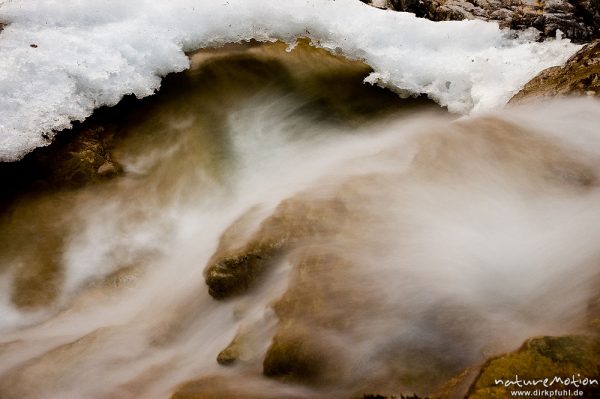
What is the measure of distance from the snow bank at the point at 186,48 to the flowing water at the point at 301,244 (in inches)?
25.4

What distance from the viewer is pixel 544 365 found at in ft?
10.6

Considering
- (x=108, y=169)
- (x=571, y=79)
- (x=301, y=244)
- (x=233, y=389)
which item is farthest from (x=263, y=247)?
(x=571, y=79)

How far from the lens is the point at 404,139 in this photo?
7270 millimetres

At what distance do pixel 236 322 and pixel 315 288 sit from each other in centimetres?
98

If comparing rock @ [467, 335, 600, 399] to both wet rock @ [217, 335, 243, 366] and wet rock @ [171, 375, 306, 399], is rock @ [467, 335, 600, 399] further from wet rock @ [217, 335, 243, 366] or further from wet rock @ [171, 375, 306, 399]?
wet rock @ [217, 335, 243, 366]

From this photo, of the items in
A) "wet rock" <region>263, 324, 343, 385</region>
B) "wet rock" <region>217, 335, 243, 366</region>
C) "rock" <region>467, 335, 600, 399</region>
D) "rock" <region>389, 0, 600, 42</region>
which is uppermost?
"rock" <region>389, 0, 600, 42</region>

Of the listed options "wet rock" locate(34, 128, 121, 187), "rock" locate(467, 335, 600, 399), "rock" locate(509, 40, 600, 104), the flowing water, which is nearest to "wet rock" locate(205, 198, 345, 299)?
the flowing water

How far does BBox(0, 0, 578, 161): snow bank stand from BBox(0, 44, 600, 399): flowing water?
0.65m

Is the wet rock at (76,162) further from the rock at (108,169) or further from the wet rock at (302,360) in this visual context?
the wet rock at (302,360)

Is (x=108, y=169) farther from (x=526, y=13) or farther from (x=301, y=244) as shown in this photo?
(x=526, y=13)

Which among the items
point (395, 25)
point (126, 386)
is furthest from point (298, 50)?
point (126, 386)

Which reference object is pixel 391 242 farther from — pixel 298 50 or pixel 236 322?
pixel 298 50

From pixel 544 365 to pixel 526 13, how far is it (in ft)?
30.1

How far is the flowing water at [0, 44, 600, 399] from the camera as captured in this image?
167 inches
